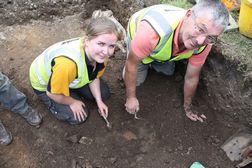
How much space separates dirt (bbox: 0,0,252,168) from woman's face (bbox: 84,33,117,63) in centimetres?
77

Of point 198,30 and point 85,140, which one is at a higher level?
point 198,30

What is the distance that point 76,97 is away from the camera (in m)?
3.02

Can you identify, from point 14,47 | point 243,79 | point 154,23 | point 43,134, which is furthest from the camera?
point 14,47

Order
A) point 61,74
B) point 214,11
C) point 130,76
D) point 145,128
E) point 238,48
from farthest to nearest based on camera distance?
point 145,128, point 238,48, point 130,76, point 61,74, point 214,11

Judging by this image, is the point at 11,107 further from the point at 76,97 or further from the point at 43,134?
the point at 76,97

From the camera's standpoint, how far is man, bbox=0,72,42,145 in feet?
8.78

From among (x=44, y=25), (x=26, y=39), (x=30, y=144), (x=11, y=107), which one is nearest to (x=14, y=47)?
(x=26, y=39)

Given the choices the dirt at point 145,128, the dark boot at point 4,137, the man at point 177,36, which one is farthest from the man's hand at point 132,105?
the dark boot at point 4,137

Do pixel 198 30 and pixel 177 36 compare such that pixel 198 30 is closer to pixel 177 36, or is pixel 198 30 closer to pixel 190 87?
pixel 177 36

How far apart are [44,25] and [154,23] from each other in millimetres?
1693

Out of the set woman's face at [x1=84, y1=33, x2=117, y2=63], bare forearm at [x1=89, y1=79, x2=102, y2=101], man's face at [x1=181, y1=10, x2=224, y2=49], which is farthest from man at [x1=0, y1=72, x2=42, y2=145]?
man's face at [x1=181, y1=10, x2=224, y2=49]

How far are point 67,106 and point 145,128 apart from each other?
0.68m

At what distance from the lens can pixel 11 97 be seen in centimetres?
277

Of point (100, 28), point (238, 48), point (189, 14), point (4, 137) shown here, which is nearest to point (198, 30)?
point (189, 14)
